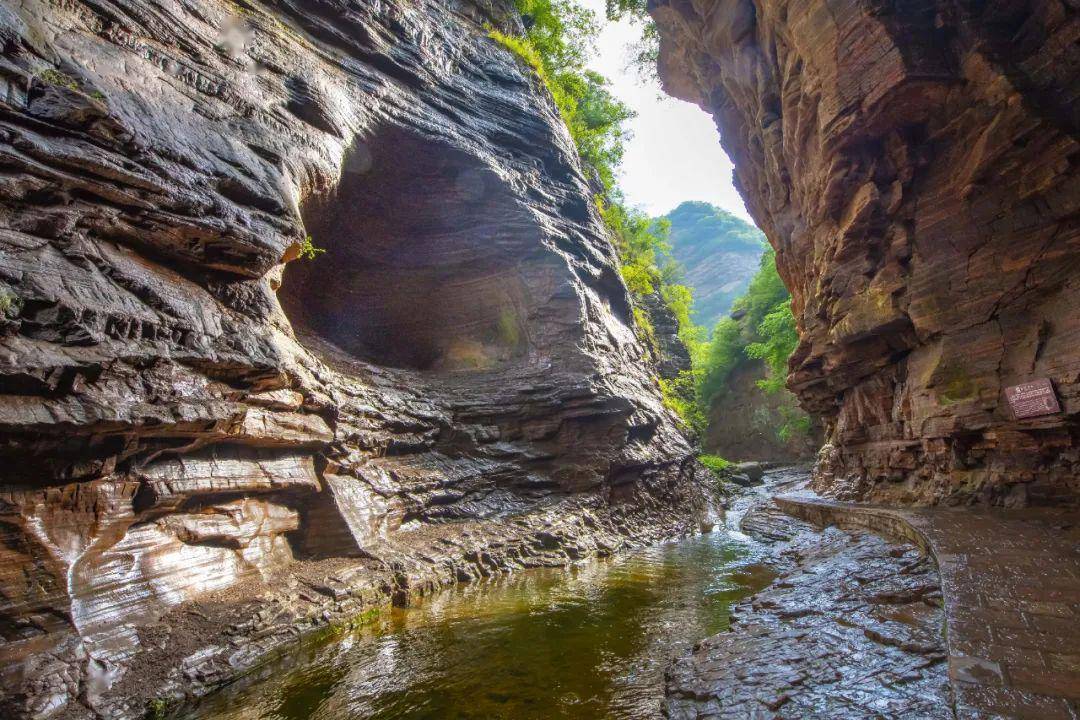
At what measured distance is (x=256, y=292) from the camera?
24.6ft

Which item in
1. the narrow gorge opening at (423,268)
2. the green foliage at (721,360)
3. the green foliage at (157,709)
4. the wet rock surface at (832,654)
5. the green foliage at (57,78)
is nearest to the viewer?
the wet rock surface at (832,654)

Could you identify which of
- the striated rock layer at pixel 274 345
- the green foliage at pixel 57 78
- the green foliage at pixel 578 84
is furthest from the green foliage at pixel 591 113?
the green foliage at pixel 57 78

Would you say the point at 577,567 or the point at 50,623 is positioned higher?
the point at 50,623

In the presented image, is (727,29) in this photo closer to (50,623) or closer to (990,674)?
(990,674)

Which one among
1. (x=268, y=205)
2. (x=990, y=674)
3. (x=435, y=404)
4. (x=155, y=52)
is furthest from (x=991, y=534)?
(x=155, y=52)

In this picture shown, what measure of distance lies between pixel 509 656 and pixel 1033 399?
26.2 feet

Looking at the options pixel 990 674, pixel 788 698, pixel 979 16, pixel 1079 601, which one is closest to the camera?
pixel 990 674

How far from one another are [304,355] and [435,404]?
314 cm

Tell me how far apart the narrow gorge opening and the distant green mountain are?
81.5 m

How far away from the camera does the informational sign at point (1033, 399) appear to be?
7.01 metres

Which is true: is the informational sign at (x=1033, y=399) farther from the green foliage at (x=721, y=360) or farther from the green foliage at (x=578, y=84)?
the green foliage at (x=721, y=360)

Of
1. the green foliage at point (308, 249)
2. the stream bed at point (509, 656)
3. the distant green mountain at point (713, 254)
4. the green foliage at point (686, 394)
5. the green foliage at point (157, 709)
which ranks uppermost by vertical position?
the distant green mountain at point (713, 254)

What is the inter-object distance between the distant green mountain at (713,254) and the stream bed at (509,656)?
8768cm

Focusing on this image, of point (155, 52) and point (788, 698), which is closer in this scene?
point (788, 698)
